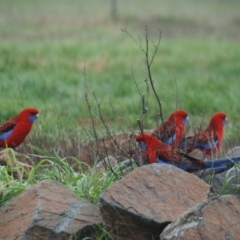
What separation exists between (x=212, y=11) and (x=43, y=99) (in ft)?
67.3

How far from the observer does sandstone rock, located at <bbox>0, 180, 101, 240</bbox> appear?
5562 millimetres

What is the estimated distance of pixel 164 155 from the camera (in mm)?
6711

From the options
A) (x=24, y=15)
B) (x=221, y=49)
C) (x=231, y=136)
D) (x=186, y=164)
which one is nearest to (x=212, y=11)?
(x=24, y=15)

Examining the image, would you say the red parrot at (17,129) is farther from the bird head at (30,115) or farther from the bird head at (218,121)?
the bird head at (218,121)

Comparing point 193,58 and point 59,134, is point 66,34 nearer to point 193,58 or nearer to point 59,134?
point 193,58

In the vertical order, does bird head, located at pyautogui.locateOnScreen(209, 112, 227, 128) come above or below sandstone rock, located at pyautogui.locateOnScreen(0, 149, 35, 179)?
below

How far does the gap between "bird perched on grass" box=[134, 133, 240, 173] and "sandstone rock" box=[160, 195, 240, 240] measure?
0.98 meters

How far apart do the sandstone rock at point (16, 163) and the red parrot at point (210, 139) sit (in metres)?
1.26

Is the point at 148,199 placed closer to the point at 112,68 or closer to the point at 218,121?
the point at 218,121

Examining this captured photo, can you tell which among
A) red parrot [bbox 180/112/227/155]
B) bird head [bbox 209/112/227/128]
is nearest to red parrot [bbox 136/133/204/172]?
red parrot [bbox 180/112/227/155]

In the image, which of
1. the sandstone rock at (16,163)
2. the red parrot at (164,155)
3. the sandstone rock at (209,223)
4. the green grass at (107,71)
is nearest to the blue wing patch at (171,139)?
the green grass at (107,71)

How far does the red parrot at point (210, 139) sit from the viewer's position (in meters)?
7.34

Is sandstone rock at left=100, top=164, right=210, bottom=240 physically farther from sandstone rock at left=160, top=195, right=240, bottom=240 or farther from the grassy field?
the grassy field

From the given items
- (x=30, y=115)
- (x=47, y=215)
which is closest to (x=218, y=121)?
(x=30, y=115)
